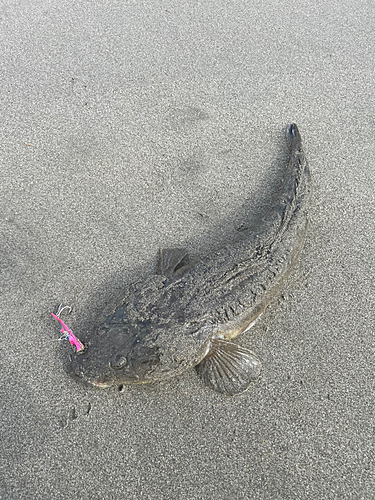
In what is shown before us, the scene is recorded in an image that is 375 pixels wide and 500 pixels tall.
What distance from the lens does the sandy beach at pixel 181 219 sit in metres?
2.48

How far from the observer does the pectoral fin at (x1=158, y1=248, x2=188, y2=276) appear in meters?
3.20

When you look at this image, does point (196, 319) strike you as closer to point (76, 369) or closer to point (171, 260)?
point (171, 260)

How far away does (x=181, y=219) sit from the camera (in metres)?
3.68

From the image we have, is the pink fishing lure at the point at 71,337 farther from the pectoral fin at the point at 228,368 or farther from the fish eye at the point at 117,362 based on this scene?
the pectoral fin at the point at 228,368

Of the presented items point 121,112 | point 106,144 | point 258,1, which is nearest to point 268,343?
point 106,144

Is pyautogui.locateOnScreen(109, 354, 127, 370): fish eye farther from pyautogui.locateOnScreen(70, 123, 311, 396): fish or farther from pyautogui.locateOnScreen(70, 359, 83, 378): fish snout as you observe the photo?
pyautogui.locateOnScreen(70, 359, 83, 378): fish snout

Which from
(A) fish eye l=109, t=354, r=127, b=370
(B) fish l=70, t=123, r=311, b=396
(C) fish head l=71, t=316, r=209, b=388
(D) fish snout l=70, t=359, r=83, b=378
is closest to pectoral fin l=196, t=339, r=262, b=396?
(B) fish l=70, t=123, r=311, b=396

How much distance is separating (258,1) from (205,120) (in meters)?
2.70

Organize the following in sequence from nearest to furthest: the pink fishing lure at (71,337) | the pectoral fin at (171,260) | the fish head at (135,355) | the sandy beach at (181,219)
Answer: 1. the sandy beach at (181,219)
2. the fish head at (135,355)
3. the pink fishing lure at (71,337)
4. the pectoral fin at (171,260)

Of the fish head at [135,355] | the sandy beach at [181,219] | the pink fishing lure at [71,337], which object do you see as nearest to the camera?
the sandy beach at [181,219]

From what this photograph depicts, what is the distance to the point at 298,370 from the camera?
2838mm

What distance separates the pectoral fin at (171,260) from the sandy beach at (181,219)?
115 millimetres

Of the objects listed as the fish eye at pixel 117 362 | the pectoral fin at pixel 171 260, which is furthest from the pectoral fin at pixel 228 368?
the pectoral fin at pixel 171 260

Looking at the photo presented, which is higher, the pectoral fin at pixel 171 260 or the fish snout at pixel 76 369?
the pectoral fin at pixel 171 260
